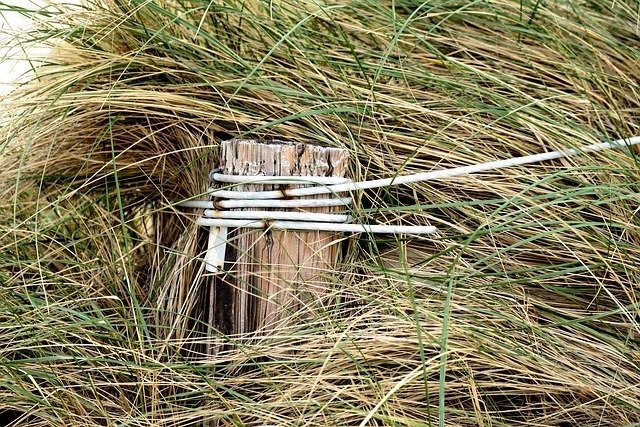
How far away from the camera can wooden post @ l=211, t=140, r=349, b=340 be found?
5.45ft

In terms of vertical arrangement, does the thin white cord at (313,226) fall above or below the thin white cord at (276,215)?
below

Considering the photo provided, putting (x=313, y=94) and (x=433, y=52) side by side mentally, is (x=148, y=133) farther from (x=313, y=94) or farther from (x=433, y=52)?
(x=433, y=52)

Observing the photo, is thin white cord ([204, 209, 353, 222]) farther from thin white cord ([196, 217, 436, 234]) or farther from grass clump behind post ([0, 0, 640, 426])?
grass clump behind post ([0, 0, 640, 426])

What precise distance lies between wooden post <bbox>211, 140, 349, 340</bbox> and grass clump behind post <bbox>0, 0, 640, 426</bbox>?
0.05m

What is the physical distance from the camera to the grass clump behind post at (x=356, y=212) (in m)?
1.57

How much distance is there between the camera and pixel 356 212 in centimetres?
178

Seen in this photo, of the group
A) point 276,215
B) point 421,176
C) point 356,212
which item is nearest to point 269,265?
point 276,215

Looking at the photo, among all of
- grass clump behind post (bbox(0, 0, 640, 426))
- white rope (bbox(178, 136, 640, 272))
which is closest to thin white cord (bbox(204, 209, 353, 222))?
white rope (bbox(178, 136, 640, 272))

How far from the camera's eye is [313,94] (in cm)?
196

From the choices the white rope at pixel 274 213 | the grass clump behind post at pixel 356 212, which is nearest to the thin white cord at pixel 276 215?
the white rope at pixel 274 213

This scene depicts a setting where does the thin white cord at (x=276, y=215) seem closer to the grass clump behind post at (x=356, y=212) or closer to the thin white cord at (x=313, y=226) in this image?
the thin white cord at (x=313, y=226)

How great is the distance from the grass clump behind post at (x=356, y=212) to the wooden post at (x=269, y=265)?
0.16 feet

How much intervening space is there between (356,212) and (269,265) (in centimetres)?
23

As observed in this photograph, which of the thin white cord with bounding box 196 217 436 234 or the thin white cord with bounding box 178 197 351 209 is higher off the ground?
the thin white cord with bounding box 178 197 351 209
